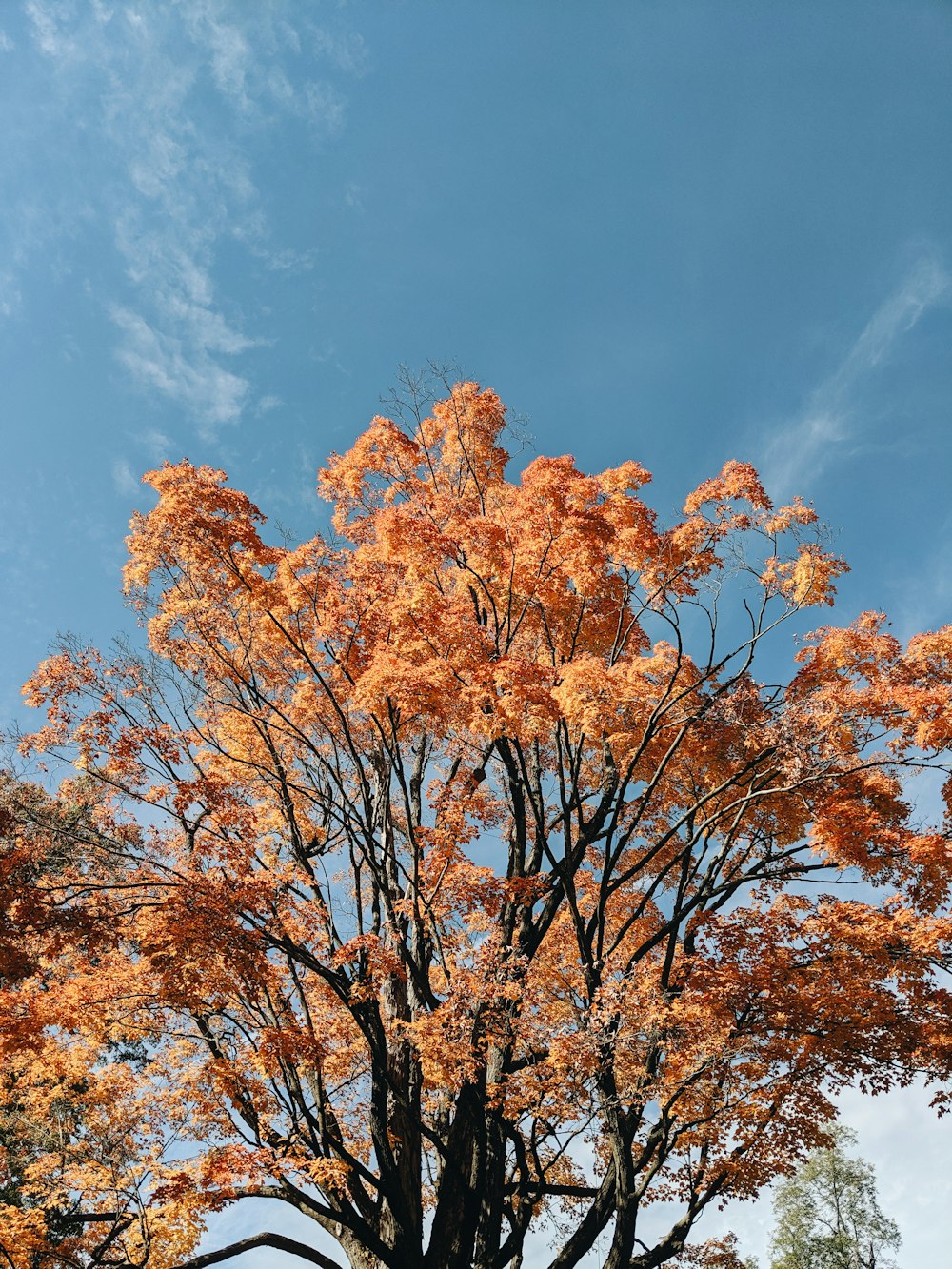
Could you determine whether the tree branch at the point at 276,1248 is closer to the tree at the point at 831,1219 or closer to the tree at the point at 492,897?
the tree at the point at 492,897

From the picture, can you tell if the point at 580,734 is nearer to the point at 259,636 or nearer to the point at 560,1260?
the point at 259,636

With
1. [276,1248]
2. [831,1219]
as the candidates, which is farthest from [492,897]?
[831,1219]

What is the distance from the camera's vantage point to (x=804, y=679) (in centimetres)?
1113

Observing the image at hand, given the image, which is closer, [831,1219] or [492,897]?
[492,897]

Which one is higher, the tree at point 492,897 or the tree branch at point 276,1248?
the tree at point 492,897

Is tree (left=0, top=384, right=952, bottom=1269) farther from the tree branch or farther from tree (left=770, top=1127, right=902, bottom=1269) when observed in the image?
tree (left=770, top=1127, right=902, bottom=1269)

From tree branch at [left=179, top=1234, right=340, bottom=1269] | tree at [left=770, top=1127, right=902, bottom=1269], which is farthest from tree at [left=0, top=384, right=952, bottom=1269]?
tree at [left=770, top=1127, right=902, bottom=1269]

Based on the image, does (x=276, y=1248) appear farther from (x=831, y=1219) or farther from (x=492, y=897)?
(x=831, y=1219)

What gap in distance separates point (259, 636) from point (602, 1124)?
25.9 feet

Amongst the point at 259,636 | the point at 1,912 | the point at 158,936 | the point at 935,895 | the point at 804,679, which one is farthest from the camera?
the point at 259,636

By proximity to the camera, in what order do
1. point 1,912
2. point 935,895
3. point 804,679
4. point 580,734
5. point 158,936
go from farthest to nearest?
point 804,679, point 580,734, point 935,895, point 158,936, point 1,912

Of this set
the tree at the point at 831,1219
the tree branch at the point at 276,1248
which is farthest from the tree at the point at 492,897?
the tree at the point at 831,1219

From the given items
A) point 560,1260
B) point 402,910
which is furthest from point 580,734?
point 560,1260

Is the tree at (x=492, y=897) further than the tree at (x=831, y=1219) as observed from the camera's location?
No
